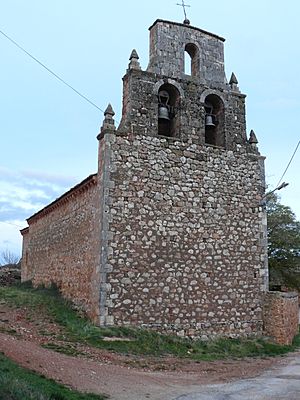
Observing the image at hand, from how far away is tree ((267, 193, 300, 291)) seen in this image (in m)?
27.6

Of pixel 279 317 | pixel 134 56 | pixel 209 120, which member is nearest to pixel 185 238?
pixel 279 317

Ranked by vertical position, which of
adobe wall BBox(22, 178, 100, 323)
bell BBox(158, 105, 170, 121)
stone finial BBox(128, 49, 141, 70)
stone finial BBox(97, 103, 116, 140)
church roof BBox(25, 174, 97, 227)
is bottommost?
adobe wall BBox(22, 178, 100, 323)

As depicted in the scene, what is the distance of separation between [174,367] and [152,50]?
35.4 ft

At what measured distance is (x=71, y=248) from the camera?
17906mm

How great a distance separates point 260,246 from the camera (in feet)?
56.5

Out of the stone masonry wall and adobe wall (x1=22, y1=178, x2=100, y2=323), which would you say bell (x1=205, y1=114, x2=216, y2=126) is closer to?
adobe wall (x1=22, y1=178, x2=100, y2=323)

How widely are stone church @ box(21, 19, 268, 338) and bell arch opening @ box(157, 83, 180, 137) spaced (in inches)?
1.8

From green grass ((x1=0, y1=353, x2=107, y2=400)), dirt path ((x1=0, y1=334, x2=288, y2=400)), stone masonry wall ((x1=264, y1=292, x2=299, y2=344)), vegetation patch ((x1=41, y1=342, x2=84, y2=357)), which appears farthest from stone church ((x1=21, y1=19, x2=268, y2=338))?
green grass ((x1=0, y1=353, x2=107, y2=400))

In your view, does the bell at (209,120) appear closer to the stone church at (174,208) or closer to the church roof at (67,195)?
the stone church at (174,208)

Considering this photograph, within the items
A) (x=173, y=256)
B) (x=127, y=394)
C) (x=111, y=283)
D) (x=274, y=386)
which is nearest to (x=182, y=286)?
(x=173, y=256)

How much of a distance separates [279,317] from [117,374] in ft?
26.1

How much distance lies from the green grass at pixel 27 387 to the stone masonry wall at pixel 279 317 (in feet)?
31.6

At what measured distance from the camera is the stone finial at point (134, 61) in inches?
634

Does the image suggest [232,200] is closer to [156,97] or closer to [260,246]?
[260,246]
